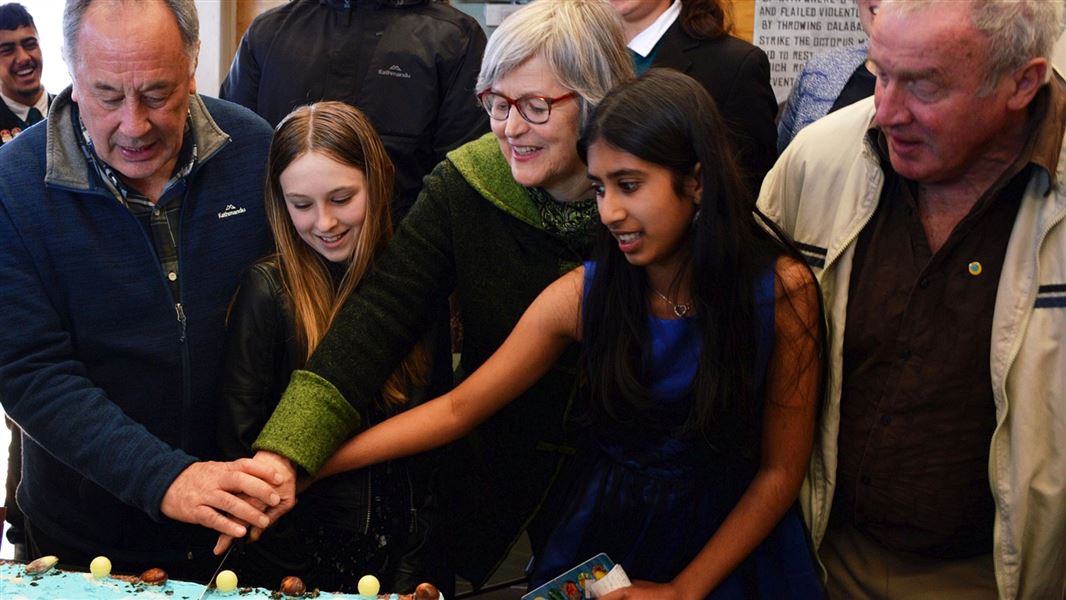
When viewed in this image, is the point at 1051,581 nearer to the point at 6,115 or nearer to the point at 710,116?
the point at 710,116

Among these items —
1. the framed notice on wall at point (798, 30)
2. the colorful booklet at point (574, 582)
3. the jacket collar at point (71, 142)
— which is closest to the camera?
the colorful booklet at point (574, 582)

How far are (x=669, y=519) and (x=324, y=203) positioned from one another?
0.95m

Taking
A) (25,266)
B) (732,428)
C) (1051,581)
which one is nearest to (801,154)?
(732,428)

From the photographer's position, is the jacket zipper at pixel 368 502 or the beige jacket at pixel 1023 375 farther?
the jacket zipper at pixel 368 502

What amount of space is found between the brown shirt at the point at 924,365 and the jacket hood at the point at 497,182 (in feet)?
2.12

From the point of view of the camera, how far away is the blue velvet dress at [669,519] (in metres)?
2.27

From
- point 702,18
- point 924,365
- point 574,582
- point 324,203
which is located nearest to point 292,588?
point 574,582

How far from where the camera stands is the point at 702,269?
2.11m

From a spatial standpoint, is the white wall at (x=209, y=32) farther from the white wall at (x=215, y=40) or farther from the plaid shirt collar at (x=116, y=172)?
the plaid shirt collar at (x=116, y=172)

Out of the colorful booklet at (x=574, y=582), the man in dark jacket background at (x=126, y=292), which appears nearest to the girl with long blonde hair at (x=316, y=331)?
the man in dark jacket background at (x=126, y=292)

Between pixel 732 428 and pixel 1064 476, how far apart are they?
591mm

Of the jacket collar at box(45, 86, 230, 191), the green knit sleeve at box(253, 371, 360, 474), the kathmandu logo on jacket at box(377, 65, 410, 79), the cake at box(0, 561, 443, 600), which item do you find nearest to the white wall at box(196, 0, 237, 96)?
the kathmandu logo on jacket at box(377, 65, 410, 79)

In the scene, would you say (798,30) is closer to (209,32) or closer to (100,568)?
(209,32)

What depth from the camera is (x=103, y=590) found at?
6.66ft
